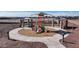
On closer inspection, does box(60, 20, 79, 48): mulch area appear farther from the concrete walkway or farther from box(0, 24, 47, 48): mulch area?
box(0, 24, 47, 48): mulch area

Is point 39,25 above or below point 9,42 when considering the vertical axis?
above

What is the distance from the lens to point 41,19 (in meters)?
2.38

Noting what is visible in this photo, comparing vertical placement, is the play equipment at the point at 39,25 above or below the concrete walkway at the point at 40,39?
above

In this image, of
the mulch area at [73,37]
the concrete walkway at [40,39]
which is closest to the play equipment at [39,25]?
the concrete walkway at [40,39]

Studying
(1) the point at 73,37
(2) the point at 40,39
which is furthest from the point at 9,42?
(1) the point at 73,37

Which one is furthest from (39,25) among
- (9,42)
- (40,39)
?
(9,42)

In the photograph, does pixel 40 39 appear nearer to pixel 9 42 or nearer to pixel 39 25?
pixel 39 25

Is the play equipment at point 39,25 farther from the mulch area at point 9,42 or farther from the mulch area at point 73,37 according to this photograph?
the mulch area at point 73,37

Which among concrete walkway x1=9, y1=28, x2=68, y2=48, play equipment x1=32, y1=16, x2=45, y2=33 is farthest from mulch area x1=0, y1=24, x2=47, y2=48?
play equipment x1=32, y1=16, x2=45, y2=33

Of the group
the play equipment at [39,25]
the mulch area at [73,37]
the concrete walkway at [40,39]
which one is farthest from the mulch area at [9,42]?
the mulch area at [73,37]

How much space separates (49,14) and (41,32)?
0.22 meters
